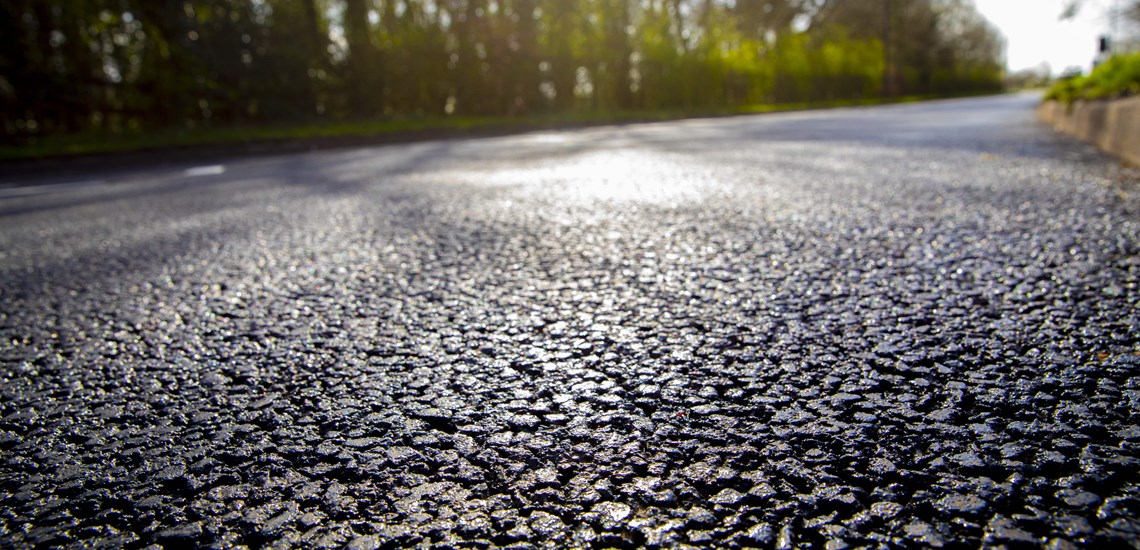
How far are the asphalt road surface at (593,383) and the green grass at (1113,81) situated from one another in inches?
133

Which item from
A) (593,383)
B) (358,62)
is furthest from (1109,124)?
(358,62)

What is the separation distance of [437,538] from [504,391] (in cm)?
47

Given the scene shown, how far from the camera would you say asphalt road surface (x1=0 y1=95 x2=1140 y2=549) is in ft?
3.30

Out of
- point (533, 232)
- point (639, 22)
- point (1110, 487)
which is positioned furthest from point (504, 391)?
point (639, 22)

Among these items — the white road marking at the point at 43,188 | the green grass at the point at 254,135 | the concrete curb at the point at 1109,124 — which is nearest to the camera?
the concrete curb at the point at 1109,124

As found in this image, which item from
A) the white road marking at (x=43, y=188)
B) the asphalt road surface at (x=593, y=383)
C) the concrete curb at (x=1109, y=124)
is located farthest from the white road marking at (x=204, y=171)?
the concrete curb at (x=1109, y=124)

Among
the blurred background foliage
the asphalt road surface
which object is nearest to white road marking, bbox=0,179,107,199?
the asphalt road surface

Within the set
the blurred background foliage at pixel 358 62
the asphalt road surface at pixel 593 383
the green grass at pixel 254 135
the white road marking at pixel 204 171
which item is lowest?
the asphalt road surface at pixel 593 383

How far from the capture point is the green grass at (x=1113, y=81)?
566 cm

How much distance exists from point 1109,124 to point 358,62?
44.0 ft

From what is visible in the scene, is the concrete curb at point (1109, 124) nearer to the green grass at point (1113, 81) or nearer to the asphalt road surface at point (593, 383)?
the green grass at point (1113, 81)

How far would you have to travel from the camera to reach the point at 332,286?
233 centimetres

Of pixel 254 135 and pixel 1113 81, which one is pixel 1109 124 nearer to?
pixel 1113 81

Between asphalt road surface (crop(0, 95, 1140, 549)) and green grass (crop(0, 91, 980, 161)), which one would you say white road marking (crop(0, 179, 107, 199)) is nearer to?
green grass (crop(0, 91, 980, 161))
